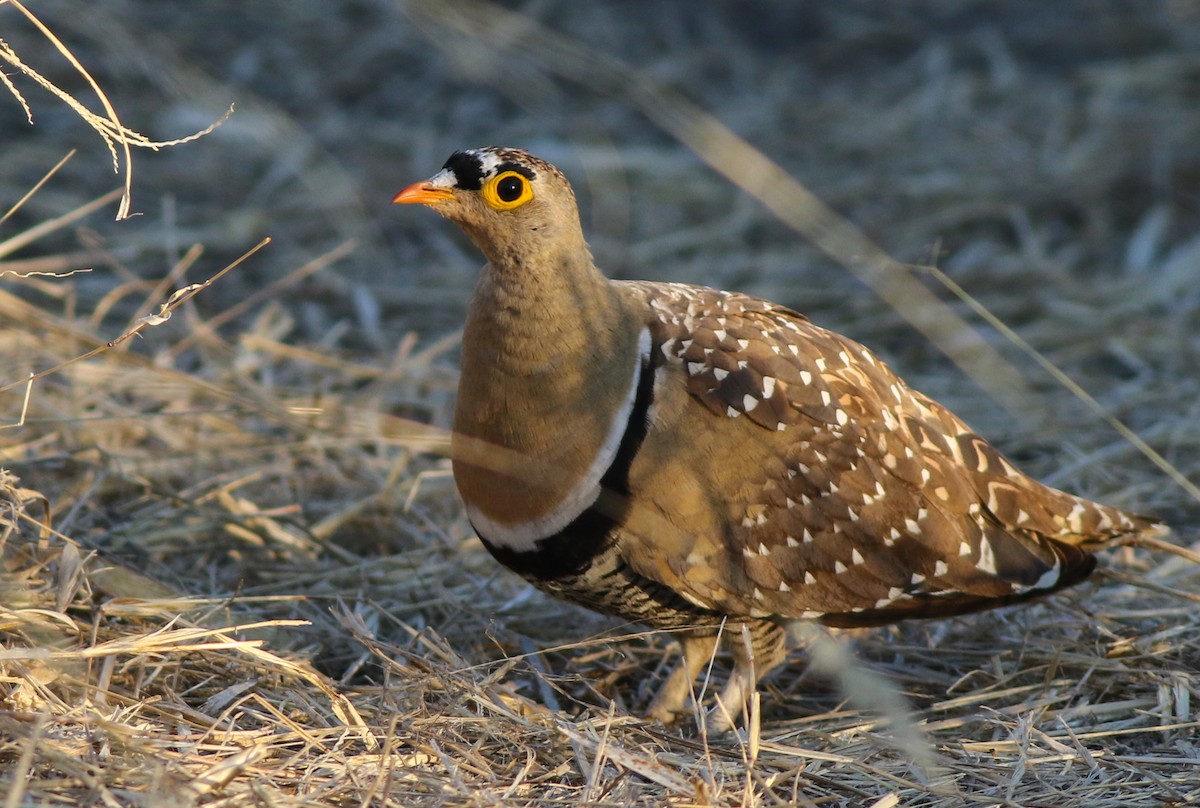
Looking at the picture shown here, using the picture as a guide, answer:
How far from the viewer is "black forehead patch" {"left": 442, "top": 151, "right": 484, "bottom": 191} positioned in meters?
3.05

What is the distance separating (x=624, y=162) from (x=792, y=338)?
381 cm

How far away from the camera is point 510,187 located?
3.05 meters

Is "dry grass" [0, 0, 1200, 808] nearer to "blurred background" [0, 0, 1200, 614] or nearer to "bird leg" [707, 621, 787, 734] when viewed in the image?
"blurred background" [0, 0, 1200, 614]

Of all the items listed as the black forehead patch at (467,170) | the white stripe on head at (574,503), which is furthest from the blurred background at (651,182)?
the white stripe on head at (574,503)

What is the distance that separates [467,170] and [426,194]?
11 cm

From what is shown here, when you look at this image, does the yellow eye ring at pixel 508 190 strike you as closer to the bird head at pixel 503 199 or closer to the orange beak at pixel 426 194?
→ the bird head at pixel 503 199

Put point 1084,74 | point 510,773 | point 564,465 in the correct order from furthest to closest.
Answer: point 1084,74 < point 564,465 < point 510,773

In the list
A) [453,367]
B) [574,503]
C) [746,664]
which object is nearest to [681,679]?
[746,664]

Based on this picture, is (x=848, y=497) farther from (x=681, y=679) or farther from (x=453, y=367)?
(x=453, y=367)

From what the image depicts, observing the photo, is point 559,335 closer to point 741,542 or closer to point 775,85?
point 741,542

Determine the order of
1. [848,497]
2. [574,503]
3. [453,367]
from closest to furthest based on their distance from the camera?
[574,503]
[848,497]
[453,367]

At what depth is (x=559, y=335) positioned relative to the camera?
3037 mm

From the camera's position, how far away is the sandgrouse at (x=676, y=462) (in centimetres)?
301

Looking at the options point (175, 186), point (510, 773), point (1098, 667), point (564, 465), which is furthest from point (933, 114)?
point (510, 773)
